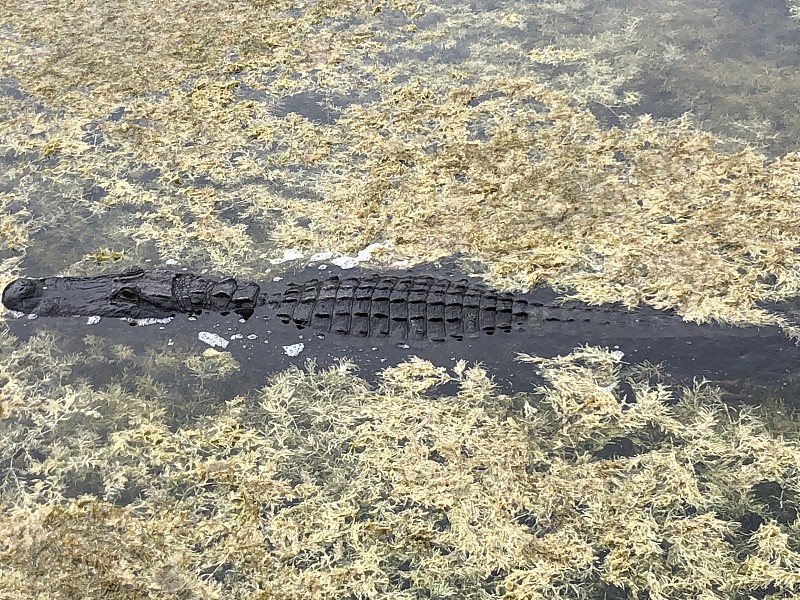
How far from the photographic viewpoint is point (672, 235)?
11.8 feet

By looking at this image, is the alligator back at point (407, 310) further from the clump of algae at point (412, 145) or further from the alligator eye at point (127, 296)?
the alligator eye at point (127, 296)

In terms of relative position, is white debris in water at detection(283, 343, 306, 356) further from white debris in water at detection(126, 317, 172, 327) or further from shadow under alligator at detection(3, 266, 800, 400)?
white debris in water at detection(126, 317, 172, 327)

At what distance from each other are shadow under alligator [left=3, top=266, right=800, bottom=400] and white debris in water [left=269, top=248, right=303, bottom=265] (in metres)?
0.13

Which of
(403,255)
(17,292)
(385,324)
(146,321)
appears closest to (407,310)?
(385,324)

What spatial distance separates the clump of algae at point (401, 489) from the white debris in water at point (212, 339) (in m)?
0.27

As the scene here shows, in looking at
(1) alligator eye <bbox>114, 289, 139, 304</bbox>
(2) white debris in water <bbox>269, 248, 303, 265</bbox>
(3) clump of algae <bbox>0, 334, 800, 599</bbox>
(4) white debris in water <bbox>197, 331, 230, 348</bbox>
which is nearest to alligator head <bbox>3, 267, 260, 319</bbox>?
(1) alligator eye <bbox>114, 289, 139, 304</bbox>

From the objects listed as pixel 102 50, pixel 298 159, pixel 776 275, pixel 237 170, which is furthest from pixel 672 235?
pixel 102 50

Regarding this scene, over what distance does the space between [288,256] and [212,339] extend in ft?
2.05

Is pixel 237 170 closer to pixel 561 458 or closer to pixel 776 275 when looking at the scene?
pixel 561 458

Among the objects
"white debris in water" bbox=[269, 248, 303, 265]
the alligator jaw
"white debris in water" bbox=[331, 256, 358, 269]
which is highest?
"white debris in water" bbox=[331, 256, 358, 269]

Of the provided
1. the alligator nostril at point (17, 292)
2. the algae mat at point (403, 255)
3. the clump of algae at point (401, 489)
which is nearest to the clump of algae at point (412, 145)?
the algae mat at point (403, 255)

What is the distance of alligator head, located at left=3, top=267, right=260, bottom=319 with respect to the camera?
3455 mm

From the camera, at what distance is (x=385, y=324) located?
3.29 meters

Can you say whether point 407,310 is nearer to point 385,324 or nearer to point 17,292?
point 385,324
